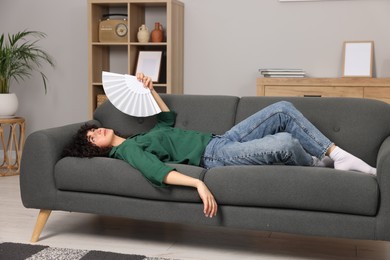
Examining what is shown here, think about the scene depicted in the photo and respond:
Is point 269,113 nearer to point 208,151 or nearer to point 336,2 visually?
point 208,151

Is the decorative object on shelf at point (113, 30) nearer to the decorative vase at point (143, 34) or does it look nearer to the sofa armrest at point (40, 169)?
the decorative vase at point (143, 34)

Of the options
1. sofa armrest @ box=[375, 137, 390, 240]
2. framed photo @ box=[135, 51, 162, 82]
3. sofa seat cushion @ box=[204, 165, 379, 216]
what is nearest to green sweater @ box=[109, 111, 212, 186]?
sofa seat cushion @ box=[204, 165, 379, 216]

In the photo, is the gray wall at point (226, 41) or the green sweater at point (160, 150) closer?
the green sweater at point (160, 150)

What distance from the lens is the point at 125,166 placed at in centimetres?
278

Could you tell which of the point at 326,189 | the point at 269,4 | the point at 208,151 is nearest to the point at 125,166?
the point at 208,151

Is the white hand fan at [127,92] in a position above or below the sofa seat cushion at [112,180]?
above

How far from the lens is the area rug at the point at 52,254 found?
2.61m

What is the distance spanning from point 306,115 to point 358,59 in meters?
1.49

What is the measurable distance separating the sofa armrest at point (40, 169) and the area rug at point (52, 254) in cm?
26

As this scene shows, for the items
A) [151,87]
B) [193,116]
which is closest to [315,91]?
[193,116]

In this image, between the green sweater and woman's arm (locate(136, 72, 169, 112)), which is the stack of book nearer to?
woman's arm (locate(136, 72, 169, 112))

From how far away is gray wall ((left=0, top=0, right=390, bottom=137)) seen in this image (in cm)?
454

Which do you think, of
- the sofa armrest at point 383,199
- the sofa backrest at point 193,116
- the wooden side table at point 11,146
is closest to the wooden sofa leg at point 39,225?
the sofa backrest at point 193,116

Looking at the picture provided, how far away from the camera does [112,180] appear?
9.11ft
